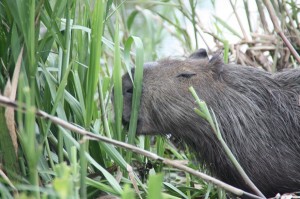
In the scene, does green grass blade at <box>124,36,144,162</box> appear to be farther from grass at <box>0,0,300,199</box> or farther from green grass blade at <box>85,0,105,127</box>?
green grass blade at <box>85,0,105,127</box>

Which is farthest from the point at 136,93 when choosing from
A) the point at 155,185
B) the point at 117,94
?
the point at 155,185

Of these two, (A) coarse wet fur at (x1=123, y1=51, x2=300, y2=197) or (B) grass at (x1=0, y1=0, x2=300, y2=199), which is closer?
(B) grass at (x1=0, y1=0, x2=300, y2=199)

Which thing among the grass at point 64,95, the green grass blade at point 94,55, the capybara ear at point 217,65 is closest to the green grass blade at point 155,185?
the grass at point 64,95

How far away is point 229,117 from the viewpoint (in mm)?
3248

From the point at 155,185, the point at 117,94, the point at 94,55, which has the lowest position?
the point at 155,185

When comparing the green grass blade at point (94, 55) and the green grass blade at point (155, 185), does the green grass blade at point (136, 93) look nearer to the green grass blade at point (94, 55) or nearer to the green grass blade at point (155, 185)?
the green grass blade at point (94, 55)

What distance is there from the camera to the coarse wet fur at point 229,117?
3186mm

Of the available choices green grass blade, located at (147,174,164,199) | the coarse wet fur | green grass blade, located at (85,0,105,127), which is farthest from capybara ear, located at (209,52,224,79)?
green grass blade, located at (147,174,164,199)

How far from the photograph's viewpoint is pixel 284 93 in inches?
132

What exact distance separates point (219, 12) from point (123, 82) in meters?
4.01

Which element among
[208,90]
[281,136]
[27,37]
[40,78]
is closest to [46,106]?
[40,78]

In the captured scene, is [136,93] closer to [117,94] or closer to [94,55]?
[117,94]

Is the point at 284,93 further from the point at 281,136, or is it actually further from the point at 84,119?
the point at 84,119

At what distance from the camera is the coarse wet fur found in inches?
125
